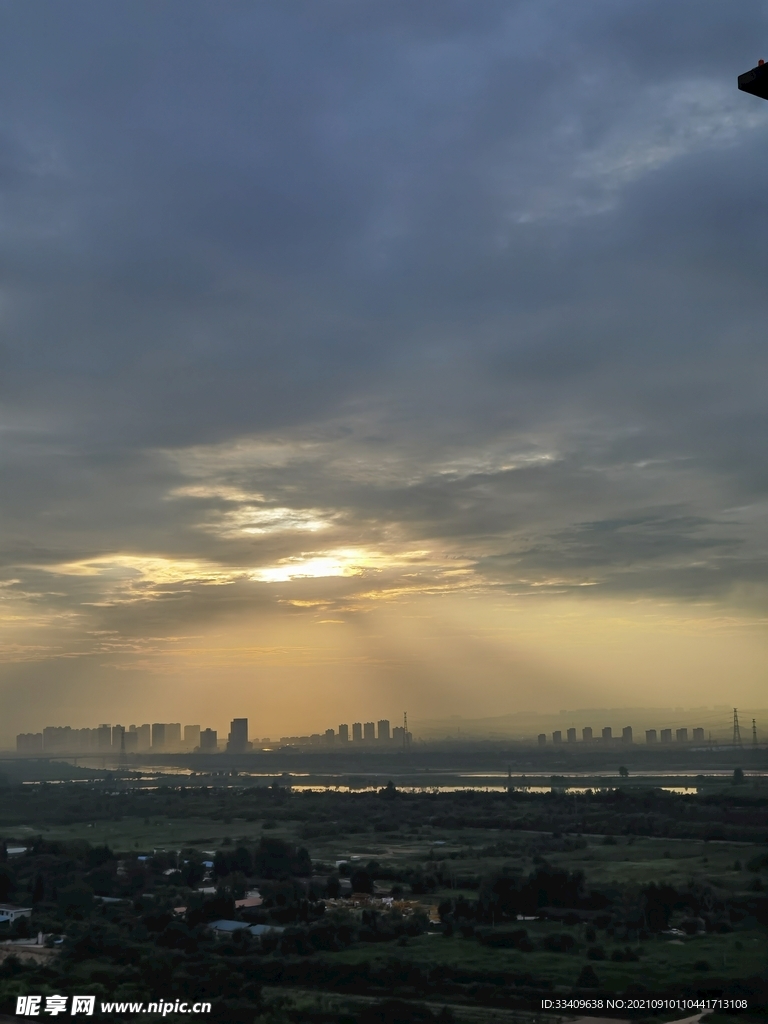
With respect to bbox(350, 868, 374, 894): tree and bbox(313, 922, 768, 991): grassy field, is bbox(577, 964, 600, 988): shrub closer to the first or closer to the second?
bbox(313, 922, 768, 991): grassy field

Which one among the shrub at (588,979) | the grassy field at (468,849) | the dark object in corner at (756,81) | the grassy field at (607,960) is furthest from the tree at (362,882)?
the dark object in corner at (756,81)

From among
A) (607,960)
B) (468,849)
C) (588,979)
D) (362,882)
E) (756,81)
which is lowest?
(468,849)

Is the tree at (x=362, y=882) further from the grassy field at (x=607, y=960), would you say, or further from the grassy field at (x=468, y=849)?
the grassy field at (x=607, y=960)

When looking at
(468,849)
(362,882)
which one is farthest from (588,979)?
(468,849)

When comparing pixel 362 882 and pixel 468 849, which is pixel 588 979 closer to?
pixel 362 882

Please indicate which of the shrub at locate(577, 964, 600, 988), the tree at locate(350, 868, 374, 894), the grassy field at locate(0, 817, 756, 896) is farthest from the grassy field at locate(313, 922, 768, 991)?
the tree at locate(350, 868, 374, 894)

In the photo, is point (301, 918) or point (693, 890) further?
point (693, 890)

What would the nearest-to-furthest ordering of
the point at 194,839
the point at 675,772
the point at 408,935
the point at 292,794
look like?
the point at 408,935 → the point at 194,839 → the point at 292,794 → the point at 675,772

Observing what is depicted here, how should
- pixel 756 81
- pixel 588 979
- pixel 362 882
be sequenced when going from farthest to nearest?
1. pixel 362 882
2. pixel 588 979
3. pixel 756 81

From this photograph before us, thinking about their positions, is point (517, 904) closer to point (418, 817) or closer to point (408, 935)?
point (408, 935)

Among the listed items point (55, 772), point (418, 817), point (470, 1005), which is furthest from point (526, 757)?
point (470, 1005)

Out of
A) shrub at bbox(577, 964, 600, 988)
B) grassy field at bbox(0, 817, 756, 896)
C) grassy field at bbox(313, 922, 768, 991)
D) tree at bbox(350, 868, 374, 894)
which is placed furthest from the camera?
grassy field at bbox(0, 817, 756, 896)
